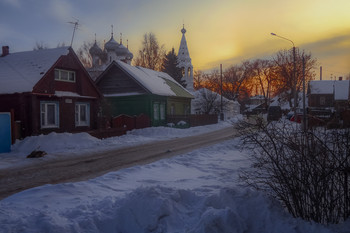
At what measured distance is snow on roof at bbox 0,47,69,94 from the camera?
1722cm

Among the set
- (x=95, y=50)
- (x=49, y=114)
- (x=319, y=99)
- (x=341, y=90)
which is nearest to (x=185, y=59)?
(x=95, y=50)

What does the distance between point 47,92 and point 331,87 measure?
58133 mm

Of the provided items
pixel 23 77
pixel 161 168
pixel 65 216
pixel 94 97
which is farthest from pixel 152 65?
pixel 65 216

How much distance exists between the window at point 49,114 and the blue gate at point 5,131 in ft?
13.1

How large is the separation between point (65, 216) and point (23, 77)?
15830mm

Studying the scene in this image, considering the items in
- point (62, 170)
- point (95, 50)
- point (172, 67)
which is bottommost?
point (62, 170)

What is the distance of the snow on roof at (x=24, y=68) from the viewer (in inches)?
678

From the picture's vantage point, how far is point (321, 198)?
421cm

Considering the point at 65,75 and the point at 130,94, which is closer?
the point at 65,75

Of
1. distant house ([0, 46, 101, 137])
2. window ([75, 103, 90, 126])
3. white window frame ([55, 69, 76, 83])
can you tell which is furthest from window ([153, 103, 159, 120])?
white window frame ([55, 69, 76, 83])

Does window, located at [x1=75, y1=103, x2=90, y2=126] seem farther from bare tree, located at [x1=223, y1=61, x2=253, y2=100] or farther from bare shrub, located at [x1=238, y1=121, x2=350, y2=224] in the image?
bare tree, located at [x1=223, y1=61, x2=253, y2=100]

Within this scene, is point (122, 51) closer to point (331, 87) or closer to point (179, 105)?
point (179, 105)

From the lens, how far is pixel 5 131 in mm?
13828

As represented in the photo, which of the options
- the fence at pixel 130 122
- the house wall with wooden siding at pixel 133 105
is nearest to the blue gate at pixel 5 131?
the fence at pixel 130 122
